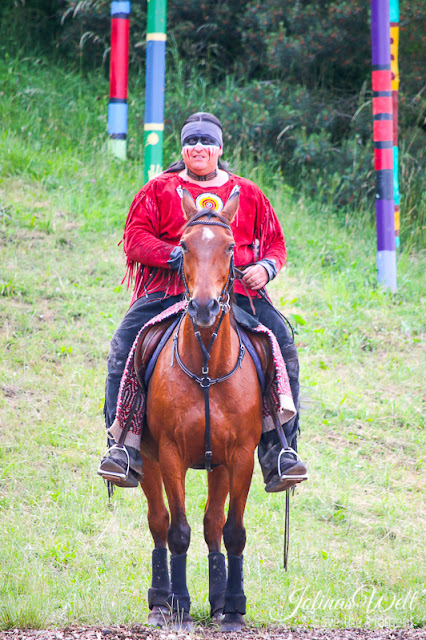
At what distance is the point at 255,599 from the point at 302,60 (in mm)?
10004

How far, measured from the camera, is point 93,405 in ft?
24.9

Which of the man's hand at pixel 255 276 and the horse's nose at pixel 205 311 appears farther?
the man's hand at pixel 255 276

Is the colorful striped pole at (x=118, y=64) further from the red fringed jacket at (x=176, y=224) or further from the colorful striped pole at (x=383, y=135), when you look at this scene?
the red fringed jacket at (x=176, y=224)

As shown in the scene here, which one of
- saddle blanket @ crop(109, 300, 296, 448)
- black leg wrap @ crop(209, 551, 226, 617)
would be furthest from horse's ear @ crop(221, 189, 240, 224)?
black leg wrap @ crop(209, 551, 226, 617)

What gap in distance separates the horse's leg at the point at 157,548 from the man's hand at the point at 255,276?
137 cm

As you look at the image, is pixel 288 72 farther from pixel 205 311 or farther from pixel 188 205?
pixel 205 311

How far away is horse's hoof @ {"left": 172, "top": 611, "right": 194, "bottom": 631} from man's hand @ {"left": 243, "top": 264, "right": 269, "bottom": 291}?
1910 millimetres

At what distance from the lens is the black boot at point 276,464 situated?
455 centimetres

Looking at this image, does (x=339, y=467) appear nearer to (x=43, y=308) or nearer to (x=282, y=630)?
(x=282, y=630)

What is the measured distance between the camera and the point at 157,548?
197 inches

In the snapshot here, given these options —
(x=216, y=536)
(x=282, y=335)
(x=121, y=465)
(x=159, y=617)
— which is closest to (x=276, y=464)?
(x=216, y=536)

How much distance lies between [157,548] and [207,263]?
2.07 metres

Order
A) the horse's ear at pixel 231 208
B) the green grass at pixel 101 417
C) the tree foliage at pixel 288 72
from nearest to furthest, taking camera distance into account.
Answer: the horse's ear at pixel 231 208, the green grass at pixel 101 417, the tree foliage at pixel 288 72

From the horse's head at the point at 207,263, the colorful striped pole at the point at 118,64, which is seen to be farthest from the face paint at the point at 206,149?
the colorful striped pole at the point at 118,64
